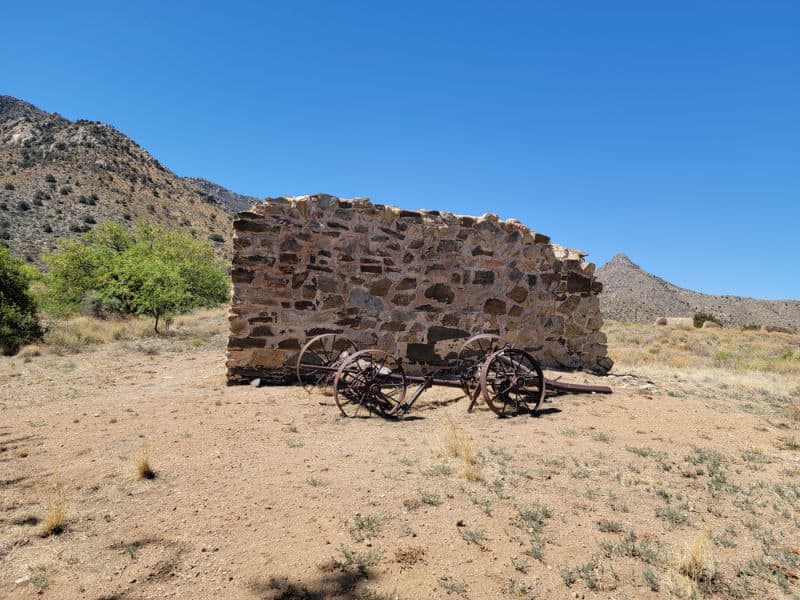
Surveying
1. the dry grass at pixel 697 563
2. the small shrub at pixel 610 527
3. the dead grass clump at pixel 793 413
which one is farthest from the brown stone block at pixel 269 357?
the dead grass clump at pixel 793 413

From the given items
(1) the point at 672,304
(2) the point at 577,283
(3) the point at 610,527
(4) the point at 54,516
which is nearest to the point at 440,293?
(2) the point at 577,283

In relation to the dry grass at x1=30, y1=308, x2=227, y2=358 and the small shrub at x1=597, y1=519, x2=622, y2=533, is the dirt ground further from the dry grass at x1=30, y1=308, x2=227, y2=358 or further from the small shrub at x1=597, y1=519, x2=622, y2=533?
the dry grass at x1=30, y1=308, x2=227, y2=358

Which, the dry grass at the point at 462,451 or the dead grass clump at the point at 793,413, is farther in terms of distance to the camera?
the dead grass clump at the point at 793,413

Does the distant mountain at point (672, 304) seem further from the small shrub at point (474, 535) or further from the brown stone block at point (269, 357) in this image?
the small shrub at point (474, 535)

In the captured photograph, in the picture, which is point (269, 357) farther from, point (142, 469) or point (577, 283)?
point (577, 283)

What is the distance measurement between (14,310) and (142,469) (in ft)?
38.8

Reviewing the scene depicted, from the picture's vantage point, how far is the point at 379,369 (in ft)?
22.0

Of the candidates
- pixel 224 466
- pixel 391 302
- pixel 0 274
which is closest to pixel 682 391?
pixel 391 302

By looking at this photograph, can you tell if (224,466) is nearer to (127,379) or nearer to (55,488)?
(55,488)

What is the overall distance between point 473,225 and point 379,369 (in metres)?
3.73

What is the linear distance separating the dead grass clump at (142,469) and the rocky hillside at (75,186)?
122ft

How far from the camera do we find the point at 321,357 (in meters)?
8.18

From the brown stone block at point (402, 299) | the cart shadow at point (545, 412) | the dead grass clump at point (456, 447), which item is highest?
the brown stone block at point (402, 299)

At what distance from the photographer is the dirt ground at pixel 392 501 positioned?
9.06 feet
